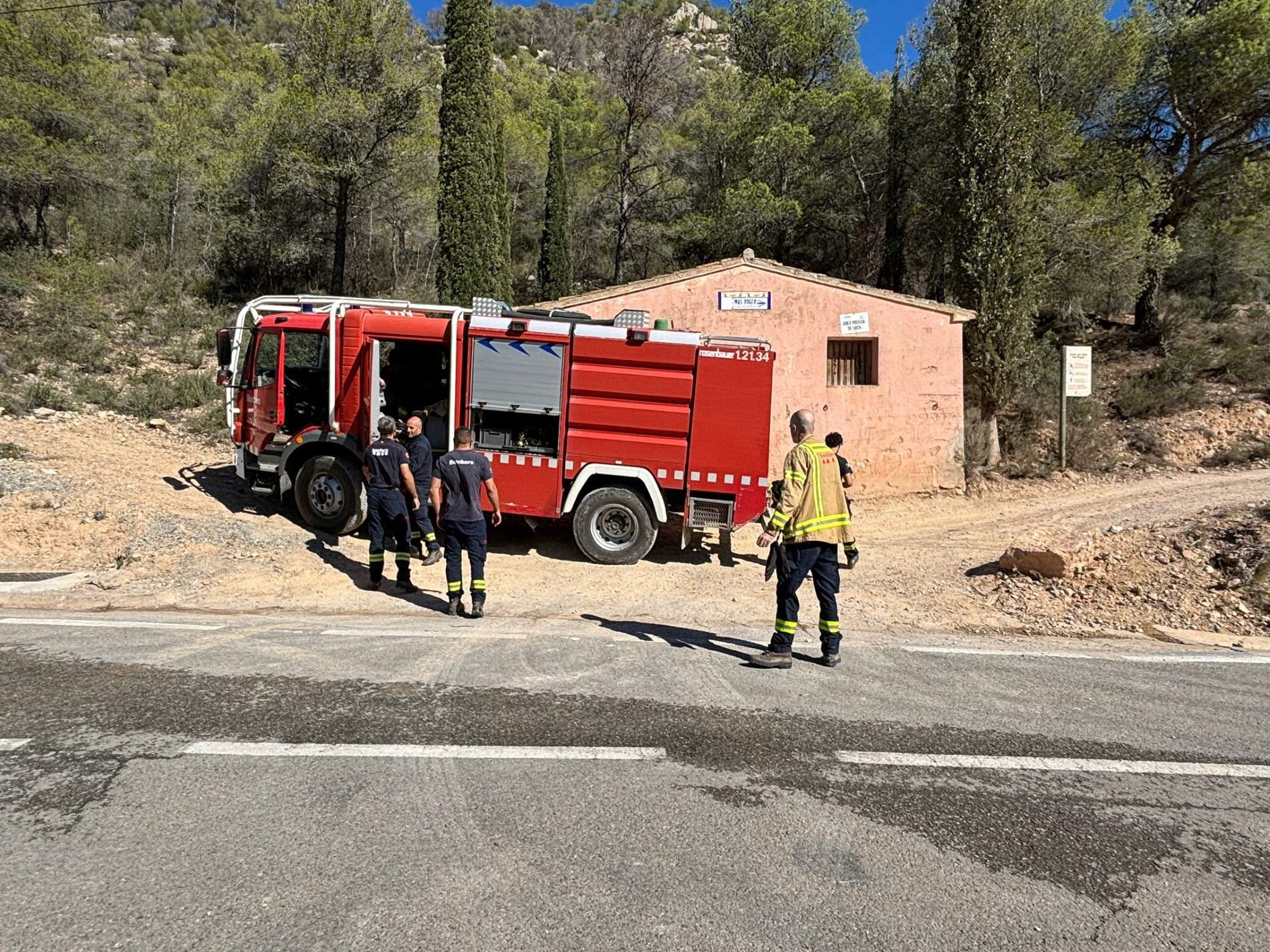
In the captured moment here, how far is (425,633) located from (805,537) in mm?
3120

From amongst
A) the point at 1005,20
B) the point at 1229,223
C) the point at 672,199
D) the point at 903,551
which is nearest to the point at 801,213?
the point at 672,199

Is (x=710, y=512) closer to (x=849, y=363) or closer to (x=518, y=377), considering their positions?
(x=518, y=377)

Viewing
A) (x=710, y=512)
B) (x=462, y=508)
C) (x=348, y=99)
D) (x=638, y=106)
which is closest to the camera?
(x=462, y=508)

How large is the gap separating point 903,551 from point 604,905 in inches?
327

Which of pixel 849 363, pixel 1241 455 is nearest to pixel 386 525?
pixel 849 363

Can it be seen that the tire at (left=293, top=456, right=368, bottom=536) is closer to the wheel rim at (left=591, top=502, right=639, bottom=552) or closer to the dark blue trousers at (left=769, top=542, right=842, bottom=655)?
the wheel rim at (left=591, top=502, right=639, bottom=552)

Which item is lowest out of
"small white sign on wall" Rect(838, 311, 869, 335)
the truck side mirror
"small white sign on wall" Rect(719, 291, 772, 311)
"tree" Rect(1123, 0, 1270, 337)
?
the truck side mirror

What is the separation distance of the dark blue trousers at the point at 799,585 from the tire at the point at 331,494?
5870 millimetres

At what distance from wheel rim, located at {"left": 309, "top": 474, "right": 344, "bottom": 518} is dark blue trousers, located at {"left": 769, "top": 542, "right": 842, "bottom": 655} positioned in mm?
6075

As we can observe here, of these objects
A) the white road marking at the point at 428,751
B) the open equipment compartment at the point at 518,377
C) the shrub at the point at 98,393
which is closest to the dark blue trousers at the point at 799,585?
the white road marking at the point at 428,751

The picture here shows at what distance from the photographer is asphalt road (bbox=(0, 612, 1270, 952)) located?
246 cm

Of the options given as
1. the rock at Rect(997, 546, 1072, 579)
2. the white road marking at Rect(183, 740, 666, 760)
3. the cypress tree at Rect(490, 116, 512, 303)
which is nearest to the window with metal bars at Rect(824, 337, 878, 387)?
the rock at Rect(997, 546, 1072, 579)

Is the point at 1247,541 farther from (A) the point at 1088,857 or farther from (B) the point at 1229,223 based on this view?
(B) the point at 1229,223

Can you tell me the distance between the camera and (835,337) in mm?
12281
